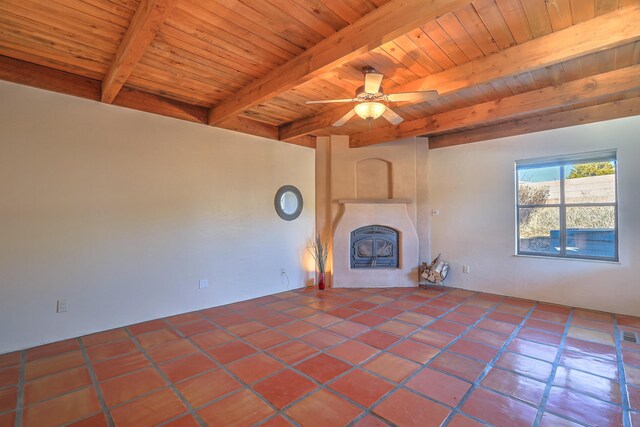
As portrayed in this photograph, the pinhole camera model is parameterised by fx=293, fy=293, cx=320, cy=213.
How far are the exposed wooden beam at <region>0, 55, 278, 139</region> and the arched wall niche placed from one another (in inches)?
85.7

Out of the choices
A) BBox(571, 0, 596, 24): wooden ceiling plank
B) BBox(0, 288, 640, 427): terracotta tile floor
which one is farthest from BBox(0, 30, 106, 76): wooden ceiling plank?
BBox(571, 0, 596, 24): wooden ceiling plank

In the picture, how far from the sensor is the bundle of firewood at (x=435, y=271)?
5215 mm

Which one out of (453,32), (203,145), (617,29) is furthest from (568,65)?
(203,145)

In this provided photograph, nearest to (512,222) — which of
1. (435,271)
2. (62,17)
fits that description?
(435,271)

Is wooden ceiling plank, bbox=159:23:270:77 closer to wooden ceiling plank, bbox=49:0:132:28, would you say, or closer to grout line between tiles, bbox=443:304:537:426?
wooden ceiling plank, bbox=49:0:132:28

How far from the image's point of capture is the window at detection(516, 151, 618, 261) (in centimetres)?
408

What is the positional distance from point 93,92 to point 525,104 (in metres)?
4.95

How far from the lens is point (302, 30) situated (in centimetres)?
236

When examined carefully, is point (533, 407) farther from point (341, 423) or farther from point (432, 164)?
point (432, 164)

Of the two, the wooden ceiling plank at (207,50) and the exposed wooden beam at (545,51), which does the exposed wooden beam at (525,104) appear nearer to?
the exposed wooden beam at (545,51)

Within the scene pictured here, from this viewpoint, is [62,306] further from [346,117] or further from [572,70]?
[572,70]

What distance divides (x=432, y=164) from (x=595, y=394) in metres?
4.09

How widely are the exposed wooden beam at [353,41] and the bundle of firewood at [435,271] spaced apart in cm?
401

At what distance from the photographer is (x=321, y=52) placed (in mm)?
2482
